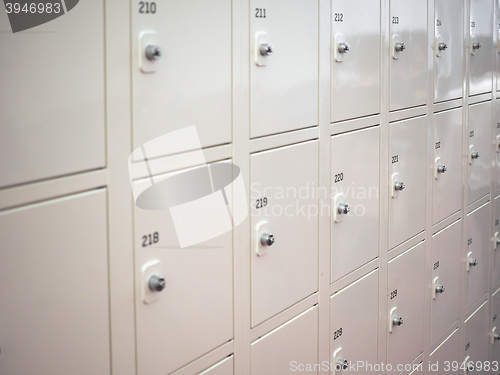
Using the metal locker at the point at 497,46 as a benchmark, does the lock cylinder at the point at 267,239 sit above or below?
below

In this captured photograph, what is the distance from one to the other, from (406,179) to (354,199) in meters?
0.46

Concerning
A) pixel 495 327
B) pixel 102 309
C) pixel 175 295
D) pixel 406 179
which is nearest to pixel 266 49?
pixel 175 295

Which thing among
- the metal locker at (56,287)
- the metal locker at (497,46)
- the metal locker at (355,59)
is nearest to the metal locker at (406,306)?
the metal locker at (355,59)

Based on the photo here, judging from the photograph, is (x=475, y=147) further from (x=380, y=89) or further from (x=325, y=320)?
(x=325, y=320)

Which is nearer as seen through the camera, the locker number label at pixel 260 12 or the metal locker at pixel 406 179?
the locker number label at pixel 260 12

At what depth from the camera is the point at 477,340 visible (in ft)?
11.9

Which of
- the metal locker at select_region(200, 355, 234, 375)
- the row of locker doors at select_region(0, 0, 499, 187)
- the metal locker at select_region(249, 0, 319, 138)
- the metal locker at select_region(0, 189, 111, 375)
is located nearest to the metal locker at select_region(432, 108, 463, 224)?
the row of locker doors at select_region(0, 0, 499, 187)

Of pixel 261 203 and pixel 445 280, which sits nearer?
pixel 261 203

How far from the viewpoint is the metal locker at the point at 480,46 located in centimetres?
317

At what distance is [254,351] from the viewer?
1776 mm

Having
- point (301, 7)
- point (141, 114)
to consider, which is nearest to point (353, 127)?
point (301, 7)

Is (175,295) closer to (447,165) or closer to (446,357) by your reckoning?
(447,165)

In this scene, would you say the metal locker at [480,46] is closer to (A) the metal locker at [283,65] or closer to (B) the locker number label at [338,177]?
(B) the locker number label at [338,177]

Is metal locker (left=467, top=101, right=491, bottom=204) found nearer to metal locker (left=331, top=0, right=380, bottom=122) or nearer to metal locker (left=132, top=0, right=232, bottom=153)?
metal locker (left=331, top=0, right=380, bottom=122)
